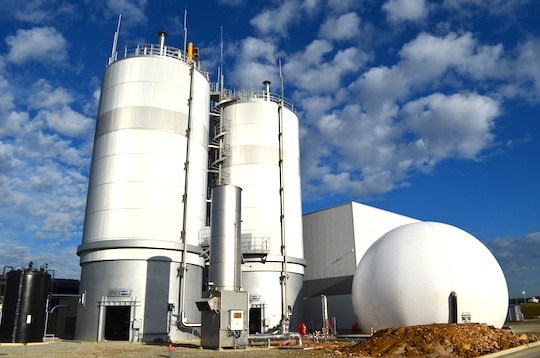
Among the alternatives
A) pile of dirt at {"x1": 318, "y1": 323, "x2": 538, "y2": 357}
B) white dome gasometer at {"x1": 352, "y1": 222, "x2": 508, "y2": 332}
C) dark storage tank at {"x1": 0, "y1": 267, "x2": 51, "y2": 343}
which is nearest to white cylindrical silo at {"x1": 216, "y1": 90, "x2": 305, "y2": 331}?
white dome gasometer at {"x1": 352, "y1": 222, "x2": 508, "y2": 332}

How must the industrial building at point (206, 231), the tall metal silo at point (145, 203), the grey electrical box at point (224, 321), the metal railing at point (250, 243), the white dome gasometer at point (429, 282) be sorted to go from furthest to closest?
the metal railing at point (250, 243) < the tall metal silo at point (145, 203) < the industrial building at point (206, 231) < the grey electrical box at point (224, 321) < the white dome gasometer at point (429, 282)

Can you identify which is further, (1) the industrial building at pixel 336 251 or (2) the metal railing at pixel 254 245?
(1) the industrial building at pixel 336 251

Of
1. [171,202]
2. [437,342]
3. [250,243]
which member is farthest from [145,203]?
[437,342]

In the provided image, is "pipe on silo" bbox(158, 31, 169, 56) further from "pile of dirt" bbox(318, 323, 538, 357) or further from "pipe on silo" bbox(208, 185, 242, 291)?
"pile of dirt" bbox(318, 323, 538, 357)

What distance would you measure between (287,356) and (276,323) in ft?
52.3

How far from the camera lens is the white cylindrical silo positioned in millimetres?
33281

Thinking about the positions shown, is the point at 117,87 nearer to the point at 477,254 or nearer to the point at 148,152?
the point at 148,152

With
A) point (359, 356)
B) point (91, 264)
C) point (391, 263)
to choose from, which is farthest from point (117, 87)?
point (359, 356)

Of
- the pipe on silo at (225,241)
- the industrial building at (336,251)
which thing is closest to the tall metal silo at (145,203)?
the pipe on silo at (225,241)

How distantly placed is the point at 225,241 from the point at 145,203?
7.57 m

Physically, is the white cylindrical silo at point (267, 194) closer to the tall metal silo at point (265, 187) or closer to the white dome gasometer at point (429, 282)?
the tall metal silo at point (265, 187)

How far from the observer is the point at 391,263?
67.6 feet

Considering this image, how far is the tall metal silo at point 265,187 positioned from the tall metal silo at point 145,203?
374 centimetres

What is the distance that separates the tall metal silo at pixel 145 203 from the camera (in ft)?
91.2
